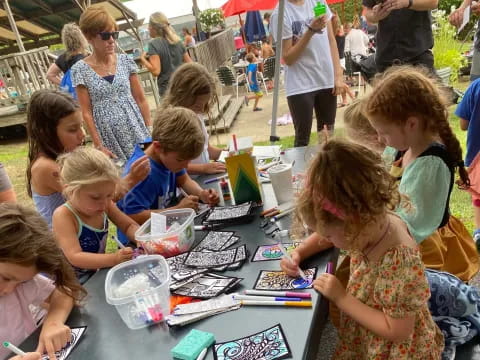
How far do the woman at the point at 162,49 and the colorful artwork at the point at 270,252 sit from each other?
3922mm

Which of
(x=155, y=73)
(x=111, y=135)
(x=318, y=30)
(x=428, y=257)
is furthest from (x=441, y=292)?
(x=155, y=73)

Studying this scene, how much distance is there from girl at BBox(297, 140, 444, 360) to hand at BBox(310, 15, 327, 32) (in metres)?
2.04

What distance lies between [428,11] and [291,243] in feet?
8.03

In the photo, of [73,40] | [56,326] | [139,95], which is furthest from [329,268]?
[73,40]

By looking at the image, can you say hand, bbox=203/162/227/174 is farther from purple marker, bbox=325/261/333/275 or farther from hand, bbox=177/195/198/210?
purple marker, bbox=325/261/333/275

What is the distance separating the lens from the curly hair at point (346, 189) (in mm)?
1107

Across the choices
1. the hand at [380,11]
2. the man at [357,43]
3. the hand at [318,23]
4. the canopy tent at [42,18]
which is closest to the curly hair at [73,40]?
the hand at [318,23]

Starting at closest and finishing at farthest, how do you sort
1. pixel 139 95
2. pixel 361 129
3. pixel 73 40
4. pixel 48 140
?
pixel 361 129 < pixel 48 140 < pixel 139 95 < pixel 73 40

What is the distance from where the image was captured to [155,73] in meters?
5.04

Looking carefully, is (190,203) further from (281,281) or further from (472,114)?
(472,114)

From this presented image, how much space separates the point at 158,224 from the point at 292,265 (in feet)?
1.95

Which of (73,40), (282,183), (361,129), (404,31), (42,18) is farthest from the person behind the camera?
(42,18)

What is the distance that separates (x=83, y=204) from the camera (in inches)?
65.9

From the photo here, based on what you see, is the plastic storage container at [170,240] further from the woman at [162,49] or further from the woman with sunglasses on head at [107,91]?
the woman at [162,49]
